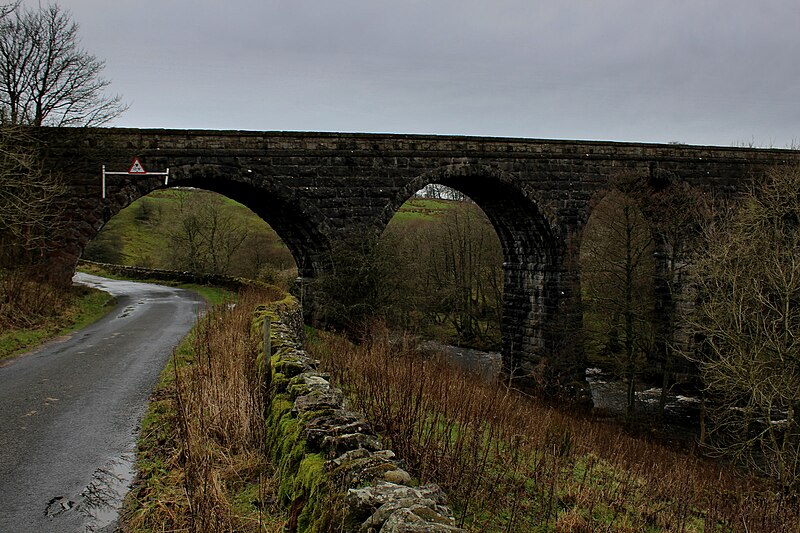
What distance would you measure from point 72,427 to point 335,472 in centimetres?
499

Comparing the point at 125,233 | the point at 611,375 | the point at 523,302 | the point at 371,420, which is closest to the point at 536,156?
the point at 523,302

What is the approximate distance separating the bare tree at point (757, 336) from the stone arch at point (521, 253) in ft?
17.0

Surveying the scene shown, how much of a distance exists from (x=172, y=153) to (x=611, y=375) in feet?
68.7

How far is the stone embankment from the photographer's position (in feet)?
9.53

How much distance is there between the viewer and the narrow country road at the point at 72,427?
4867 mm

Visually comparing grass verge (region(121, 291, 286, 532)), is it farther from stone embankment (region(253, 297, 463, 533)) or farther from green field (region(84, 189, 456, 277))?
green field (region(84, 189, 456, 277))

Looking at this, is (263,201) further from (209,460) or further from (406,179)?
(209,460)

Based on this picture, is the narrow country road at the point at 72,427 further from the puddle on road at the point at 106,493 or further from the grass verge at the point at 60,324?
the grass verge at the point at 60,324

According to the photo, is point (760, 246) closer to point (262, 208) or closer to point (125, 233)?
point (262, 208)

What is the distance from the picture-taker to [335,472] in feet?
11.6

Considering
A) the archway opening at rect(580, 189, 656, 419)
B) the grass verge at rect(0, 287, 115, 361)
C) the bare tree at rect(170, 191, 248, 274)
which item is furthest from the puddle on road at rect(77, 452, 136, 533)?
the bare tree at rect(170, 191, 248, 274)

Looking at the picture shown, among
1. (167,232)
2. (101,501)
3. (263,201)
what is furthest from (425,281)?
(101,501)

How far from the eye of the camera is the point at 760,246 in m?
17.1

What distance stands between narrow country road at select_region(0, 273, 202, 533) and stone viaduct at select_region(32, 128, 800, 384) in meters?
5.23
